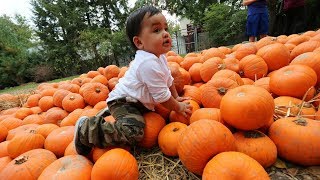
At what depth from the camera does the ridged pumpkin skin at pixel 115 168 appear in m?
1.52

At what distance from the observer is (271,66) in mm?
2674

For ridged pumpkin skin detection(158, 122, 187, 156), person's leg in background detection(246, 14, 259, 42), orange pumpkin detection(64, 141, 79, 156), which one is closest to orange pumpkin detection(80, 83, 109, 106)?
orange pumpkin detection(64, 141, 79, 156)

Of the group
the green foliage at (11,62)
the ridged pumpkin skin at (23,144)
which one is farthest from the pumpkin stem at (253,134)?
the green foliage at (11,62)

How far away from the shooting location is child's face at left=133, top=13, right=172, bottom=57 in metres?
2.03

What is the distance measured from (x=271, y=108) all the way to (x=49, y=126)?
7.39ft

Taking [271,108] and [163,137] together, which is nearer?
[271,108]

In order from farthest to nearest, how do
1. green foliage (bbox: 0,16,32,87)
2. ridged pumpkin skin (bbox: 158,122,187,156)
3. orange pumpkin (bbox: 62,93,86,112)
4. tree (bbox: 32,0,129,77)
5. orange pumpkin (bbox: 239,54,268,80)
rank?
tree (bbox: 32,0,129,77) < green foliage (bbox: 0,16,32,87) < orange pumpkin (bbox: 62,93,86,112) < orange pumpkin (bbox: 239,54,268,80) < ridged pumpkin skin (bbox: 158,122,187,156)

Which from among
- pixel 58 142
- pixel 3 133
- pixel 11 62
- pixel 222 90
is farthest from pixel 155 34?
pixel 11 62

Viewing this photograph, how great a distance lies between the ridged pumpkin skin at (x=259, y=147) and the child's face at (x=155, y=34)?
3.34ft

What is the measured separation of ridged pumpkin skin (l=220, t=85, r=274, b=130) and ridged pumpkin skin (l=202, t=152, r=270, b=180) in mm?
307

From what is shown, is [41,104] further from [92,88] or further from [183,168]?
[183,168]

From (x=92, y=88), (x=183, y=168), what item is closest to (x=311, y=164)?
(x=183, y=168)

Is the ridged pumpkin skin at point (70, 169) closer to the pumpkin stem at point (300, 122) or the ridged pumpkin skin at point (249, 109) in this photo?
the ridged pumpkin skin at point (249, 109)

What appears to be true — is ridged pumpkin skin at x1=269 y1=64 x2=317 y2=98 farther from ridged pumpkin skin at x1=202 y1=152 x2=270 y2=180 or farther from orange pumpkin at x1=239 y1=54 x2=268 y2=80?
ridged pumpkin skin at x1=202 y1=152 x2=270 y2=180
